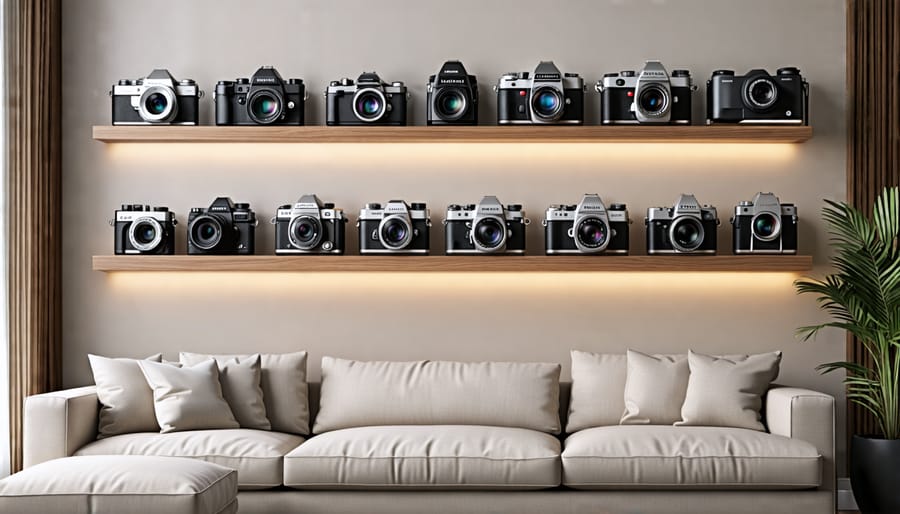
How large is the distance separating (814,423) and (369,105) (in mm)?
2358

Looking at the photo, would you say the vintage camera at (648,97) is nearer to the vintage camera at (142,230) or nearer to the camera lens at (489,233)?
the camera lens at (489,233)

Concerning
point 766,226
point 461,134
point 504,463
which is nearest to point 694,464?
point 504,463

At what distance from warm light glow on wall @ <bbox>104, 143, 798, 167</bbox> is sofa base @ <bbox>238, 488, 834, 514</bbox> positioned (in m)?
1.65

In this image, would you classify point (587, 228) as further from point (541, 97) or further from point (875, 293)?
point (875, 293)

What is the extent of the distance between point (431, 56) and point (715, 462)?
2.31 m

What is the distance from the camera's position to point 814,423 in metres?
3.60

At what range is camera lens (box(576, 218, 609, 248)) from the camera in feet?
13.6

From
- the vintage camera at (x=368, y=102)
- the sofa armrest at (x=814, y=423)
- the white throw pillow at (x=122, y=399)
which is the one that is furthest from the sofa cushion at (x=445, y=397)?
the vintage camera at (x=368, y=102)

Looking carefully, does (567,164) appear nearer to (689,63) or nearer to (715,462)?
(689,63)

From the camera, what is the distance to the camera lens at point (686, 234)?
4.16 m

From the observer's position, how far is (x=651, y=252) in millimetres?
4215

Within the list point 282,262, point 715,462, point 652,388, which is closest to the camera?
point 715,462

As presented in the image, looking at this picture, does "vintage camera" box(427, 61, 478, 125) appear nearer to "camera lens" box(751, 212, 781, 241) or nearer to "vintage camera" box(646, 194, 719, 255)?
"vintage camera" box(646, 194, 719, 255)

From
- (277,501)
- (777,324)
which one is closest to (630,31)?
(777,324)
